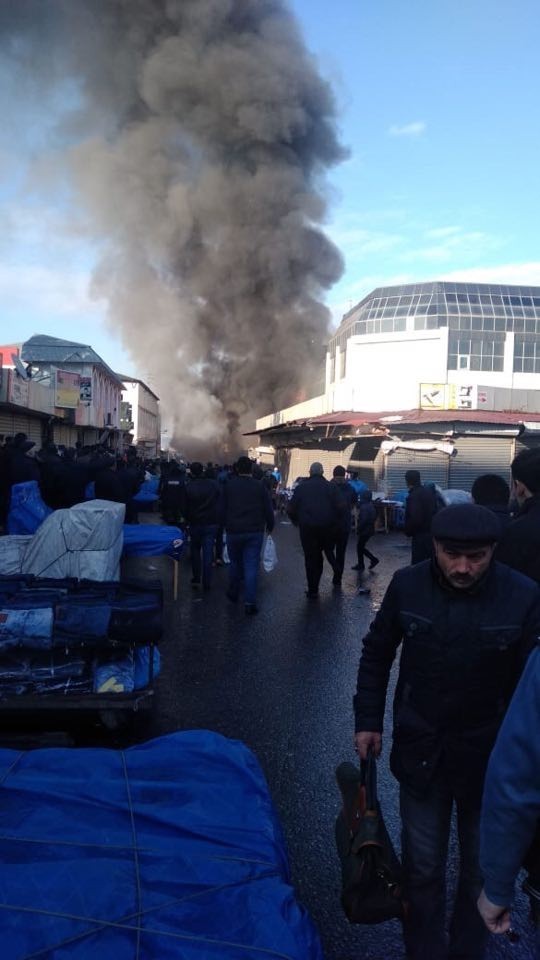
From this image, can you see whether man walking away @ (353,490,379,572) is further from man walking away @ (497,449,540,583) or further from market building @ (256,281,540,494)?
market building @ (256,281,540,494)

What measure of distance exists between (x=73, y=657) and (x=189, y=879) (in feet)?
6.88

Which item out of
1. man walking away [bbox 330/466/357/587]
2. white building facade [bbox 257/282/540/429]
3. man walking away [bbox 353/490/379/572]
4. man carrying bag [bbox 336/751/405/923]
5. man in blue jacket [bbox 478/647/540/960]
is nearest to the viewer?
man in blue jacket [bbox 478/647/540/960]

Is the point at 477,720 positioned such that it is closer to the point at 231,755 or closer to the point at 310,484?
the point at 231,755

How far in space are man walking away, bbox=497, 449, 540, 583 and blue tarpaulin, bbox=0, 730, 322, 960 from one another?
4.44ft

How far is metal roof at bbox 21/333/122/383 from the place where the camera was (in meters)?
37.2

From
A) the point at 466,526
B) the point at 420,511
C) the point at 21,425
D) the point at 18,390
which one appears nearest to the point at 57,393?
the point at 21,425

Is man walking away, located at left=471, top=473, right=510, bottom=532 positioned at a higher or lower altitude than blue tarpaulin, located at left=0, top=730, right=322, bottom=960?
higher

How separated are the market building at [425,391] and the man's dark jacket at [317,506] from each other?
1218cm

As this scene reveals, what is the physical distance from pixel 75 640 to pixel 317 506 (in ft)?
16.2

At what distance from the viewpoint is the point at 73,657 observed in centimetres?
396

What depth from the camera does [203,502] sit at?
879 cm

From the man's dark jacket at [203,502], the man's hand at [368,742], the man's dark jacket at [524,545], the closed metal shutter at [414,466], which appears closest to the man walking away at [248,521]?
Answer: the man's dark jacket at [203,502]

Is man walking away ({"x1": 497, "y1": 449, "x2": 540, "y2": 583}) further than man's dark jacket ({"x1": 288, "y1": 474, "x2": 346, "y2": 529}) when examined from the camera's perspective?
No

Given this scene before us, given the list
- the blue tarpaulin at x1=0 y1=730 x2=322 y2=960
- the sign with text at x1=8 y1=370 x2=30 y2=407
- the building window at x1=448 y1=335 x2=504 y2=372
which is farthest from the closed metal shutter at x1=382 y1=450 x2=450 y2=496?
the blue tarpaulin at x1=0 y1=730 x2=322 y2=960
